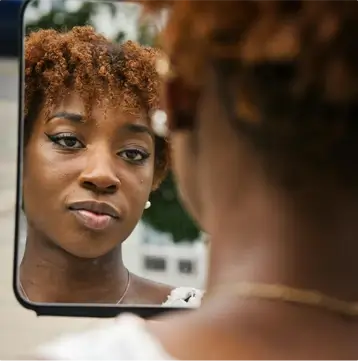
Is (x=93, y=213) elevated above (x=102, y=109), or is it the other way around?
(x=102, y=109)

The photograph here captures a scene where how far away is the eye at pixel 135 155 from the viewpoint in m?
1.54

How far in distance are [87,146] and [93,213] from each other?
0.14 metres

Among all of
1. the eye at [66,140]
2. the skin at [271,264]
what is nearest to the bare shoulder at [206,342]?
the skin at [271,264]

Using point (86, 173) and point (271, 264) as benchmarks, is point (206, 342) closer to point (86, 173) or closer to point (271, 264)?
point (271, 264)

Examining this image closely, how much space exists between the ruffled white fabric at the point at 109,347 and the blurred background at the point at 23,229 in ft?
3.21

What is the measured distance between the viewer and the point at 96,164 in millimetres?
1530

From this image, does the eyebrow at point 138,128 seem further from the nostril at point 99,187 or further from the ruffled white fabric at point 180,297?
the ruffled white fabric at point 180,297

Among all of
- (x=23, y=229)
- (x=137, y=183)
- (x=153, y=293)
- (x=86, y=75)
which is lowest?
(x=153, y=293)

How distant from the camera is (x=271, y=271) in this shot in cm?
52

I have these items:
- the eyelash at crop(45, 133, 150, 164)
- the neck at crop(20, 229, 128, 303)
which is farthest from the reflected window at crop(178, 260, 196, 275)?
the eyelash at crop(45, 133, 150, 164)

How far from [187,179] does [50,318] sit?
1041 mm

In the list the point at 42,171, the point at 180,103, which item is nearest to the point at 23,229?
the point at 42,171

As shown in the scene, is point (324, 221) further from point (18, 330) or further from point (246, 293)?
point (18, 330)

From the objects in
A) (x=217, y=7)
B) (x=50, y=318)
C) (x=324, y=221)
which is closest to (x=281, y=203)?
(x=324, y=221)
